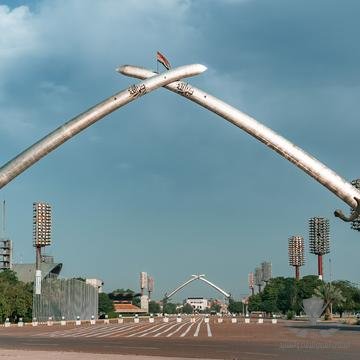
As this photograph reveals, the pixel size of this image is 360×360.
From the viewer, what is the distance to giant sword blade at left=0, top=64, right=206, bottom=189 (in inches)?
1199

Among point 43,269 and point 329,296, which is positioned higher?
point 43,269

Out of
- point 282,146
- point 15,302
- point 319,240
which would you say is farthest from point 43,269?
point 282,146

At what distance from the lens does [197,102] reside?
105 feet

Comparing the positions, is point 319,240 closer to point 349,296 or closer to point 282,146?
point 349,296

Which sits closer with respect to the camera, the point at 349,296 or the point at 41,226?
the point at 41,226

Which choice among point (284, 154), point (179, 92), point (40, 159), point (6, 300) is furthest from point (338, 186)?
point (6, 300)

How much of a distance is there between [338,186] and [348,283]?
152043 millimetres

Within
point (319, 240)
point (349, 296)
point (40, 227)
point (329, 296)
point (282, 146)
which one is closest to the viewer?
point (282, 146)

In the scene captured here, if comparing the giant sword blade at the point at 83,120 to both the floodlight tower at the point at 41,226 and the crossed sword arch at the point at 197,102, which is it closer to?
the crossed sword arch at the point at 197,102

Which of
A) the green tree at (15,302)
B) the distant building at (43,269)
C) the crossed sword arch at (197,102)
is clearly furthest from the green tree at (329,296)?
the crossed sword arch at (197,102)

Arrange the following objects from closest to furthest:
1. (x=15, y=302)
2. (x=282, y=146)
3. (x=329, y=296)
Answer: (x=282, y=146), (x=15, y=302), (x=329, y=296)

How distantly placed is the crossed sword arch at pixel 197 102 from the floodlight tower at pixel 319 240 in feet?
492

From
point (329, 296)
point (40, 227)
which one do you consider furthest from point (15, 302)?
point (329, 296)

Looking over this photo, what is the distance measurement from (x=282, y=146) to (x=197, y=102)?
5.78 metres
